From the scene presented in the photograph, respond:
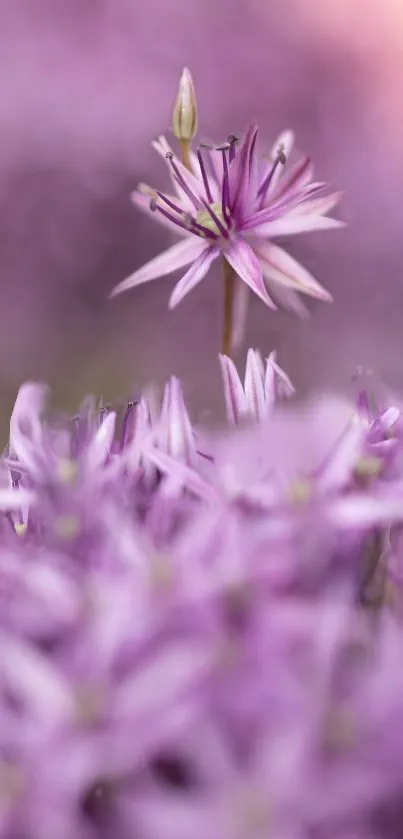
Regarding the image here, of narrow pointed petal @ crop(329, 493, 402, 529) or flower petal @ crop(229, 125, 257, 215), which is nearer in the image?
narrow pointed petal @ crop(329, 493, 402, 529)

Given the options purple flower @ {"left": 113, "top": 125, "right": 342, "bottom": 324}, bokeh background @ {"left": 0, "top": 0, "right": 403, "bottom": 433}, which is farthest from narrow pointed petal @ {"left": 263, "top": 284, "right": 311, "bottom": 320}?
bokeh background @ {"left": 0, "top": 0, "right": 403, "bottom": 433}

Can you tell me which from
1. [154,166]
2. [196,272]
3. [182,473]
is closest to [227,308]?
[196,272]

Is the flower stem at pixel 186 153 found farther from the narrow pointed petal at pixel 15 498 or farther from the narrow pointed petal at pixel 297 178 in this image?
the narrow pointed petal at pixel 15 498

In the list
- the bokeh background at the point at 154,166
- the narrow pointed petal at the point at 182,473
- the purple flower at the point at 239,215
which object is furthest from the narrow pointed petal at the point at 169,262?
the bokeh background at the point at 154,166

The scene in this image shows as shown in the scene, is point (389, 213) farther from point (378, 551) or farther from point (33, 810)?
point (33, 810)

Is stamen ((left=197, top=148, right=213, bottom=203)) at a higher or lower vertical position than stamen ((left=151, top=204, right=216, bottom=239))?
higher

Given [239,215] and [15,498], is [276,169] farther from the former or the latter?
[15,498]

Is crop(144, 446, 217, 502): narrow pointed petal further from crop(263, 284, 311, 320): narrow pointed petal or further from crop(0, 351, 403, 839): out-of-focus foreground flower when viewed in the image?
crop(263, 284, 311, 320): narrow pointed petal
